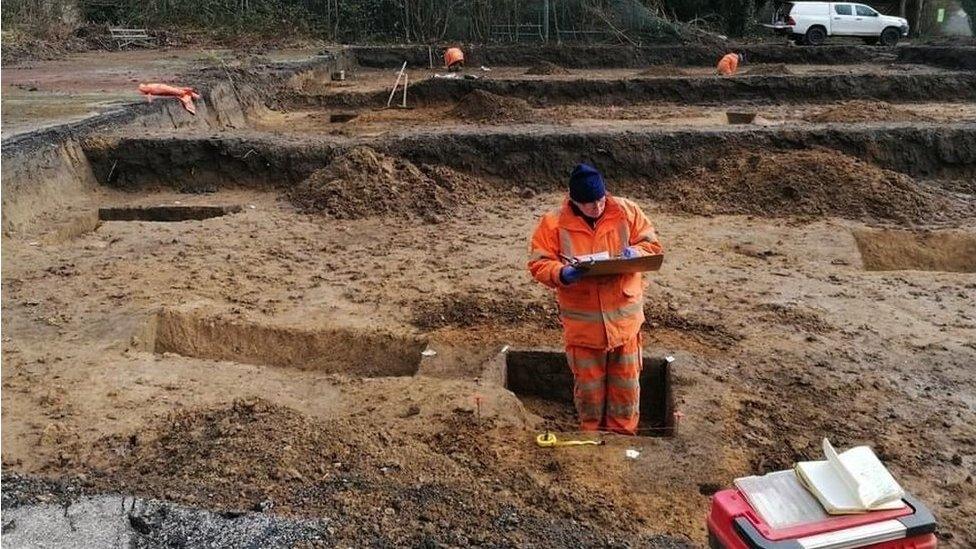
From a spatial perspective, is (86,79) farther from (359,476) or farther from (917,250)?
(917,250)

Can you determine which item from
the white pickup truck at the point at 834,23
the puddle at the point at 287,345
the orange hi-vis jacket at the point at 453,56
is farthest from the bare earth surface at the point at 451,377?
the white pickup truck at the point at 834,23

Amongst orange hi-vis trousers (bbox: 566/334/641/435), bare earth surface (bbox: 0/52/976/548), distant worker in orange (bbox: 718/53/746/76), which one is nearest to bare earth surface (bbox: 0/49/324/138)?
bare earth surface (bbox: 0/52/976/548)

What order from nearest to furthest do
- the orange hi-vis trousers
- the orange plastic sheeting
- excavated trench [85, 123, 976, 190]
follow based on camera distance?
1. the orange hi-vis trousers
2. excavated trench [85, 123, 976, 190]
3. the orange plastic sheeting

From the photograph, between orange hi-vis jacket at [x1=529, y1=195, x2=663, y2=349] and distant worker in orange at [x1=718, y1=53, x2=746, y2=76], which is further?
distant worker in orange at [x1=718, y1=53, x2=746, y2=76]

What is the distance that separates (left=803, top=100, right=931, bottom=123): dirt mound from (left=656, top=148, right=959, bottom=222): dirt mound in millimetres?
3308

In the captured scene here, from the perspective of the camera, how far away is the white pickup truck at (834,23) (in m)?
25.8

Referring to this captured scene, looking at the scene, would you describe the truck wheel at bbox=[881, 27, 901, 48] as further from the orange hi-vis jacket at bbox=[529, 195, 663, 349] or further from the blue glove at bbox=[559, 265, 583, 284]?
the blue glove at bbox=[559, 265, 583, 284]

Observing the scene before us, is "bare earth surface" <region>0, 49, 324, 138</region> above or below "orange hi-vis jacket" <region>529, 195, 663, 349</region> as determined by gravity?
above

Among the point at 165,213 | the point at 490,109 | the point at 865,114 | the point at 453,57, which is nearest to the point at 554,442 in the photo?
the point at 165,213

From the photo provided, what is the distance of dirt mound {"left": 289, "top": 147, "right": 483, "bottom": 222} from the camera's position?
30.6 ft

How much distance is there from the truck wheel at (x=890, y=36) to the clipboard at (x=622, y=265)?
26.1 meters

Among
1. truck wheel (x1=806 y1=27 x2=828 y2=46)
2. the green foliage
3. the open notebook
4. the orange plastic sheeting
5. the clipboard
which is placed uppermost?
the green foliage

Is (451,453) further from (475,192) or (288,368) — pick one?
(475,192)

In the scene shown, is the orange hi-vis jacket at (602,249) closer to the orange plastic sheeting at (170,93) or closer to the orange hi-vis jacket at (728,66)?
the orange plastic sheeting at (170,93)
